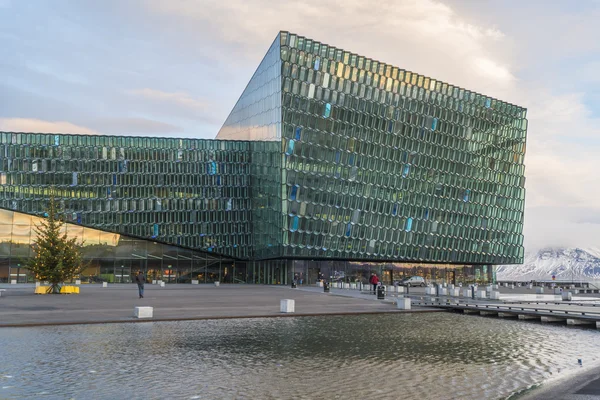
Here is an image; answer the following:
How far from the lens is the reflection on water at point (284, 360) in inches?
482

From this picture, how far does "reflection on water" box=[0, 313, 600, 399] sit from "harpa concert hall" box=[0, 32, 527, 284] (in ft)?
173

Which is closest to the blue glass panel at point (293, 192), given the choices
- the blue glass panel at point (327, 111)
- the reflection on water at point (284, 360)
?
the blue glass panel at point (327, 111)

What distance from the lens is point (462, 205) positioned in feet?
305

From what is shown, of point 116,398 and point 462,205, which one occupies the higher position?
point 462,205

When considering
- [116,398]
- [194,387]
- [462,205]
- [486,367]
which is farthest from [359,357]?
[462,205]

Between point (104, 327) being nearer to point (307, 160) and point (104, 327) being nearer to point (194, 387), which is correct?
point (194, 387)

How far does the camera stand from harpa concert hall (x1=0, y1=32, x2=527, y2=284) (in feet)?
252

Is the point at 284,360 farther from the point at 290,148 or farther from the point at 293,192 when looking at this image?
the point at 290,148

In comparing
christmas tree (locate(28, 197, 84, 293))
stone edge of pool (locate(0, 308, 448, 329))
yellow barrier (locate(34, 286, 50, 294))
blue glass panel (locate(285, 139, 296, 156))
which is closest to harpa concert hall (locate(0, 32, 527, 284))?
blue glass panel (locate(285, 139, 296, 156))

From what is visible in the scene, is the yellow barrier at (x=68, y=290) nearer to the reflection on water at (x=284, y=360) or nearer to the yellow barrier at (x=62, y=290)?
the yellow barrier at (x=62, y=290)

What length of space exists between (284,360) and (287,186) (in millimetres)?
59044

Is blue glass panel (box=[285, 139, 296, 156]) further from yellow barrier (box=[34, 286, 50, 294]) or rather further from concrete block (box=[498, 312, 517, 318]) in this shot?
concrete block (box=[498, 312, 517, 318])

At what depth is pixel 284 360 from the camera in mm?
15891

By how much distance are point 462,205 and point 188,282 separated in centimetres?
4332
